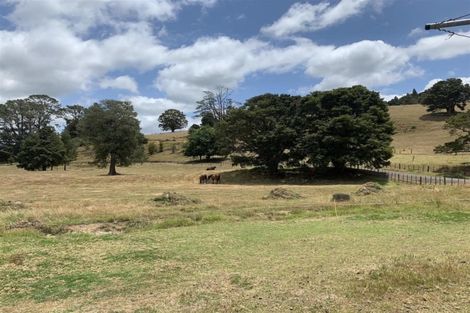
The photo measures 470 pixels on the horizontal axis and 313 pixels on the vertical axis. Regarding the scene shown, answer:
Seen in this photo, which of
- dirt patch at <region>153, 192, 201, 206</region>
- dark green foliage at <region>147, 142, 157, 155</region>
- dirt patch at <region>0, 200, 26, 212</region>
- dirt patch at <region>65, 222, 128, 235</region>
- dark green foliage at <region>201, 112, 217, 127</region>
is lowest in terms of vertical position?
dirt patch at <region>65, 222, 128, 235</region>

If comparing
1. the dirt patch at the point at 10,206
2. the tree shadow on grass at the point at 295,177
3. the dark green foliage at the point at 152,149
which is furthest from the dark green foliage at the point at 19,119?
the dirt patch at the point at 10,206

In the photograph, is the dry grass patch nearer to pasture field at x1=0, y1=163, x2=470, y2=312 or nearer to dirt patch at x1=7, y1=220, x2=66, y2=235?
pasture field at x1=0, y1=163, x2=470, y2=312

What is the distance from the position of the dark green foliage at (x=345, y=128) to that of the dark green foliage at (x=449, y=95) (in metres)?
84.8

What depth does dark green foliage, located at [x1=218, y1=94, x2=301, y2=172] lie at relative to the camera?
187 feet

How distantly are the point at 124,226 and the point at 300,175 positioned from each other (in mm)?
41079

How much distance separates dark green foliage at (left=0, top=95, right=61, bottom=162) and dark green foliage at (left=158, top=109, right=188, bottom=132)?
55.8m

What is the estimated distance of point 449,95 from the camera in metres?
133

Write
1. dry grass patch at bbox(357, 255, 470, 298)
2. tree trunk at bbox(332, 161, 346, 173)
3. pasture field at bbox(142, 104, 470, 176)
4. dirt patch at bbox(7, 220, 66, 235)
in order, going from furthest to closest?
pasture field at bbox(142, 104, 470, 176)
tree trunk at bbox(332, 161, 346, 173)
dirt patch at bbox(7, 220, 66, 235)
dry grass patch at bbox(357, 255, 470, 298)

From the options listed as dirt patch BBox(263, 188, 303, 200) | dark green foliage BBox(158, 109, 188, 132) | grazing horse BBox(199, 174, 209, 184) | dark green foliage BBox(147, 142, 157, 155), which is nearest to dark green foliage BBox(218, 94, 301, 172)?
grazing horse BBox(199, 174, 209, 184)

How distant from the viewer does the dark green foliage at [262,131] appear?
5697 centimetres

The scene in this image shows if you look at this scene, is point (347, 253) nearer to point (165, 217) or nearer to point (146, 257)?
point (146, 257)

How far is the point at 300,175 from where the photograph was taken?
58.3m

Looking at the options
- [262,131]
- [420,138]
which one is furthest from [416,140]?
[262,131]

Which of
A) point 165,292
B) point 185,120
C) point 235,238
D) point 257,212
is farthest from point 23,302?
point 185,120
